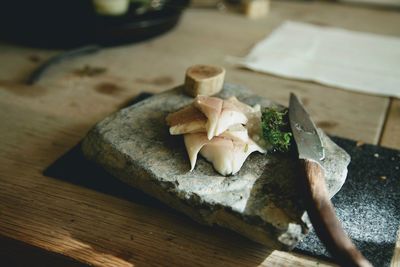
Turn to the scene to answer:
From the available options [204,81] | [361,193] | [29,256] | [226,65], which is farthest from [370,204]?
[226,65]

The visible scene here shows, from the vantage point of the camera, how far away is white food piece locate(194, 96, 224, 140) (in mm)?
634

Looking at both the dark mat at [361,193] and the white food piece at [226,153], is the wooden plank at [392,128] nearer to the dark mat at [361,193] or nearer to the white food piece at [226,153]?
the dark mat at [361,193]

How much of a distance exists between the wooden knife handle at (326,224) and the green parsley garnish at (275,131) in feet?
0.27

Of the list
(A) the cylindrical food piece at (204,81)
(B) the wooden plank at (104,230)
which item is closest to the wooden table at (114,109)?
(B) the wooden plank at (104,230)

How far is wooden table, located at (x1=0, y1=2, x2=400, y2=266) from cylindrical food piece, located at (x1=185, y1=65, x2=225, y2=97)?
20cm

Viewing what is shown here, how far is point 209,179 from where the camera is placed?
2.05 ft

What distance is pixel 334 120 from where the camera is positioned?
95 cm

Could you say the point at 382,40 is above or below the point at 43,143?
above

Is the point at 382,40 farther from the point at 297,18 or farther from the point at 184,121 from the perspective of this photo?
the point at 184,121

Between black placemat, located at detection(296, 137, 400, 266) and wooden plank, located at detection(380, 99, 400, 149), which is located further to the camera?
wooden plank, located at detection(380, 99, 400, 149)

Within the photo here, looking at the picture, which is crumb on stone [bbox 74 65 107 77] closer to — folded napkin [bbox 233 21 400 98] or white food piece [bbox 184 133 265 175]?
folded napkin [bbox 233 21 400 98]

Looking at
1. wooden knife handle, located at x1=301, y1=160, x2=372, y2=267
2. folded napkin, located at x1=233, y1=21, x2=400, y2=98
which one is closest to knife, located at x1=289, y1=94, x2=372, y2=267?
wooden knife handle, located at x1=301, y1=160, x2=372, y2=267

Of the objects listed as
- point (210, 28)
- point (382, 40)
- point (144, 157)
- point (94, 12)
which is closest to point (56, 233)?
point (144, 157)

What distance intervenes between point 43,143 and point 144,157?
0.26 metres
